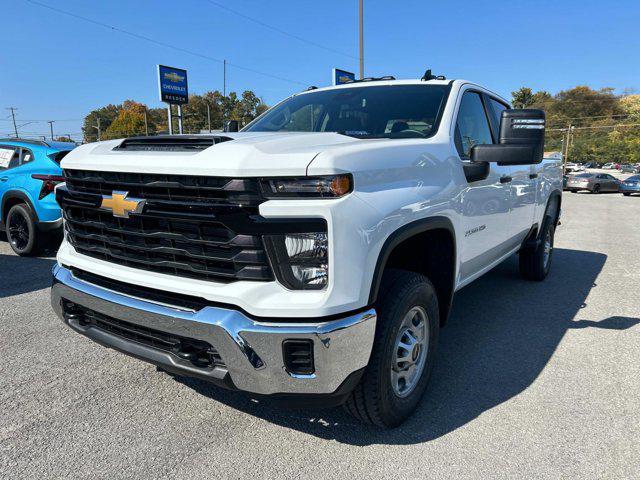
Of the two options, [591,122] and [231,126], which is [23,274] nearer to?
[231,126]

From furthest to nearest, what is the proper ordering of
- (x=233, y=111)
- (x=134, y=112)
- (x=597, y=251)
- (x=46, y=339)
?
(x=134, y=112)
(x=233, y=111)
(x=597, y=251)
(x=46, y=339)

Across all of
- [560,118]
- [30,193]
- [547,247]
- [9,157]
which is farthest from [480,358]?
[560,118]

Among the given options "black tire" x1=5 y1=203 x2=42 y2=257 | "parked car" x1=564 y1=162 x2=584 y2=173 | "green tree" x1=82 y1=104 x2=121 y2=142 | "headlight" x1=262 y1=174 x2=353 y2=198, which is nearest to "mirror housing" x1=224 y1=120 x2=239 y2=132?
"headlight" x1=262 y1=174 x2=353 y2=198

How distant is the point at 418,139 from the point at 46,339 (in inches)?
128

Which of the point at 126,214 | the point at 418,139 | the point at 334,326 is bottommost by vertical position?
the point at 334,326

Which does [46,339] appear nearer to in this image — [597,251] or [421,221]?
[421,221]

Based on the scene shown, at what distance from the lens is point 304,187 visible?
80.0 inches

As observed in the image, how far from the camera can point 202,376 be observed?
86.7 inches

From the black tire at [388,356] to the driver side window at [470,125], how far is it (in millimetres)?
1135

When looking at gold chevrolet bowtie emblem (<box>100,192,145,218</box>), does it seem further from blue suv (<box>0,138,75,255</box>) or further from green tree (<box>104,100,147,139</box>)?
green tree (<box>104,100,147,139</box>)

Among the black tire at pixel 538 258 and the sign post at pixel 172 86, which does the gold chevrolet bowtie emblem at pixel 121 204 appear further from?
the sign post at pixel 172 86

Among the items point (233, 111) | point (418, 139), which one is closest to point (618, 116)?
point (233, 111)

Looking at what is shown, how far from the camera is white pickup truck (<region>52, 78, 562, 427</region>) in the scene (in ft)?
6.66

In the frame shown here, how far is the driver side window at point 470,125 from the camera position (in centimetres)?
331
